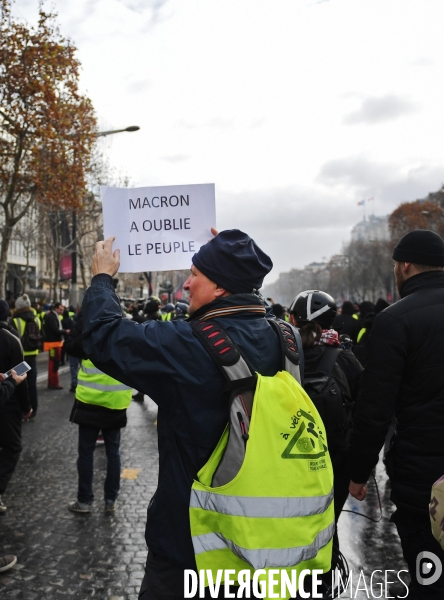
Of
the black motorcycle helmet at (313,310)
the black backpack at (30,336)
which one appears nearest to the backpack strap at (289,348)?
the black motorcycle helmet at (313,310)

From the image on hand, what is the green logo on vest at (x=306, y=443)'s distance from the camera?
6.42ft

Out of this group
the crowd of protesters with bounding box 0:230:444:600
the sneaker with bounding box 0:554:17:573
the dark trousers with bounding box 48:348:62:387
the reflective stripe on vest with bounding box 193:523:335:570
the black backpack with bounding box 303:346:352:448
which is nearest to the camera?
the reflective stripe on vest with bounding box 193:523:335:570

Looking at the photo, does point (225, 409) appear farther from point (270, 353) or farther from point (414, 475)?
point (414, 475)

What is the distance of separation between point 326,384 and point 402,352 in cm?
70

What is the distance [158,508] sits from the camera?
2232mm

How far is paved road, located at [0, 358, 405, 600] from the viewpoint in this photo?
4125 mm

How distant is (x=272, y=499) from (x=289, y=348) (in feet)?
2.03

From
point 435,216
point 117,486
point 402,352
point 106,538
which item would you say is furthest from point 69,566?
point 435,216

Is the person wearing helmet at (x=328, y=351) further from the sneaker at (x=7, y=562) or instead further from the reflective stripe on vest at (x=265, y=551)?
the sneaker at (x=7, y=562)

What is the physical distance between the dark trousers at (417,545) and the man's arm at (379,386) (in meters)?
0.33

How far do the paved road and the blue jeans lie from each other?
0.61 feet

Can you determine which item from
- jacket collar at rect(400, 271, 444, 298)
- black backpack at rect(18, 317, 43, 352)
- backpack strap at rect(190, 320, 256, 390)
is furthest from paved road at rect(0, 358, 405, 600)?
black backpack at rect(18, 317, 43, 352)

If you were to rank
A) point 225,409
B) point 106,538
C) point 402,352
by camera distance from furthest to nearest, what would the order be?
point 106,538 < point 402,352 < point 225,409

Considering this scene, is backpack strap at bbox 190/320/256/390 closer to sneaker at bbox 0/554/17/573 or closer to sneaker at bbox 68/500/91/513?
sneaker at bbox 0/554/17/573
